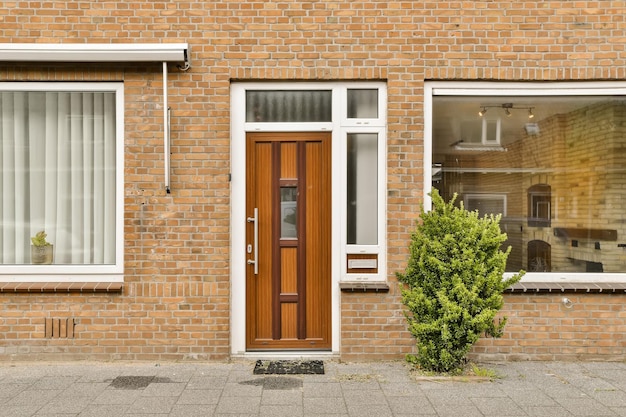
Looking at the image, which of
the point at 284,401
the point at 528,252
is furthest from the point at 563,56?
the point at 284,401

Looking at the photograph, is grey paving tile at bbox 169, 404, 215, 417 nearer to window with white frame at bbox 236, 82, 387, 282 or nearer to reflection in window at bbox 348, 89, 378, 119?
window with white frame at bbox 236, 82, 387, 282

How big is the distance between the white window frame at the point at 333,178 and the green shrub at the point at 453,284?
0.81 meters

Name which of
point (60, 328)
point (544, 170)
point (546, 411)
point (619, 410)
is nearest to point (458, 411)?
point (546, 411)

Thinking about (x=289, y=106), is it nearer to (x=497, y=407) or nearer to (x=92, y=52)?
(x=92, y=52)

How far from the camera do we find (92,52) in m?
5.72

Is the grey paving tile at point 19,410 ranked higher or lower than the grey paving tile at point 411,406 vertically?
higher

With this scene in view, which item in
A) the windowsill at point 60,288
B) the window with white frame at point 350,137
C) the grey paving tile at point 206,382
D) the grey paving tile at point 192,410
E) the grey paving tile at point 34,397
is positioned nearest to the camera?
the grey paving tile at point 192,410

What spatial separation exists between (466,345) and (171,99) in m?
4.04

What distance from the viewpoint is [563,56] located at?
5.94 metres

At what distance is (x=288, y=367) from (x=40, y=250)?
3.14m

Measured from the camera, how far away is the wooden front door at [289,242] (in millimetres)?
6098

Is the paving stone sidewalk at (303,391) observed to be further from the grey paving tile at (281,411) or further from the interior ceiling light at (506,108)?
the interior ceiling light at (506,108)

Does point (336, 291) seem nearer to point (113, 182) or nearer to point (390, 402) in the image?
point (390, 402)

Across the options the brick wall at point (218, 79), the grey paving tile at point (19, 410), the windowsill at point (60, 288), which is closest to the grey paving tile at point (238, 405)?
the brick wall at point (218, 79)
